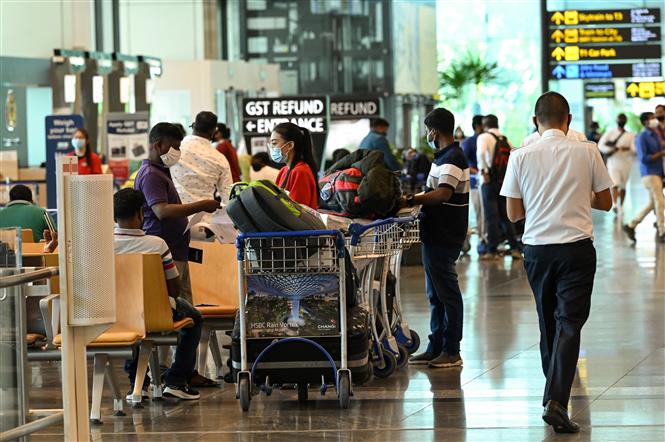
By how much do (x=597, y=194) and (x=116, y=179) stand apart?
1563 cm

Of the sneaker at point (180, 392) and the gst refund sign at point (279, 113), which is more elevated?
the gst refund sign at point (279, 113)

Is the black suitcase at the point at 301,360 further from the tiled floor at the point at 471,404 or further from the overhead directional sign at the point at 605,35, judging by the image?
the overhead directional sign at the point at 605,35

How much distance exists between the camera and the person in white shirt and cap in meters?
6.59

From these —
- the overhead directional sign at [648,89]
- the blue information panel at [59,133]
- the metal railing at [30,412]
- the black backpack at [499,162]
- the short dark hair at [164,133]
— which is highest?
the overhead directional sign at [648,89]

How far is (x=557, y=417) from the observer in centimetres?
656

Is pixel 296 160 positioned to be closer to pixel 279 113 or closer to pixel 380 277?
pixel 380 277

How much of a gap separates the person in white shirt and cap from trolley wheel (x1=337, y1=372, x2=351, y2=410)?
3.88 ft

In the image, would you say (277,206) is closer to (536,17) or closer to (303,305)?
(303,305)

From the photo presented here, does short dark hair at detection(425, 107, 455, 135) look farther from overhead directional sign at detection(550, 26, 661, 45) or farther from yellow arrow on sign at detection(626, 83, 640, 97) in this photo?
yellow arrow on sign at detection(626, 83, 640, 97)

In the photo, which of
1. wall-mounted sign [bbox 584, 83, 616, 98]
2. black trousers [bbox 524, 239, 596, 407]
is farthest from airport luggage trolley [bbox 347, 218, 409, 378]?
wall-mounted sign [bbox 584, 83, 616, 98]

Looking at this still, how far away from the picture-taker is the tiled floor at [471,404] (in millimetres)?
6805

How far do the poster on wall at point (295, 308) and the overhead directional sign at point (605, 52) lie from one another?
54.1 feet

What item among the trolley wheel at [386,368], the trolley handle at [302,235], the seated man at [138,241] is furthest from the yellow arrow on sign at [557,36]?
the trolley handle at [302,235]

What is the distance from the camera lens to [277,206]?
23.7ft
